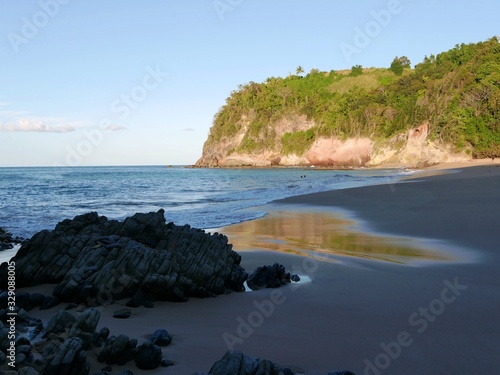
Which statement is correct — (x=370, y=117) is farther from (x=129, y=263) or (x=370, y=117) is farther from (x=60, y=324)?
(x=60, y=324)

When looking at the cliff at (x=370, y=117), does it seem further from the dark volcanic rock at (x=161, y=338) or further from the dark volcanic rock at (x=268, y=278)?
the dark volcanic rock at (x=161, y=338)

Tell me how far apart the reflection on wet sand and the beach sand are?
0.07m

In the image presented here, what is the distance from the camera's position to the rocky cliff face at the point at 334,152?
224 ft

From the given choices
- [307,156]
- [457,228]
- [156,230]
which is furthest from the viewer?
[307,156]

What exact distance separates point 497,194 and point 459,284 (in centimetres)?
1416

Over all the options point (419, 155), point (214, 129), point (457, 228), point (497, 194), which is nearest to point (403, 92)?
point (419, 155)

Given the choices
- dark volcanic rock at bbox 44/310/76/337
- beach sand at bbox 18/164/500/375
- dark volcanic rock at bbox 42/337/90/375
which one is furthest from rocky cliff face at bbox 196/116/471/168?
dark volcanic rock at bbox 42/337/90/375

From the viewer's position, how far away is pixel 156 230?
762cm

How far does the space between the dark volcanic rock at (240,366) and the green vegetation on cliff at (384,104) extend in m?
62.1

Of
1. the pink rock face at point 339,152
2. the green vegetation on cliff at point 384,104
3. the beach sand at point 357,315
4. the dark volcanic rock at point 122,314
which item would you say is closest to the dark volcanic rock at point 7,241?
the beach sand at point 357,315

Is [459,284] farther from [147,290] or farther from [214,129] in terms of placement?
[214,129]

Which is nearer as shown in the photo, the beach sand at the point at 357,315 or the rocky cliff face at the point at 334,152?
the beach sand at the point at 357,315

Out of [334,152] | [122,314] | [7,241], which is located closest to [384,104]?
[334,152]

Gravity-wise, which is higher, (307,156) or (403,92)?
(403,92)
